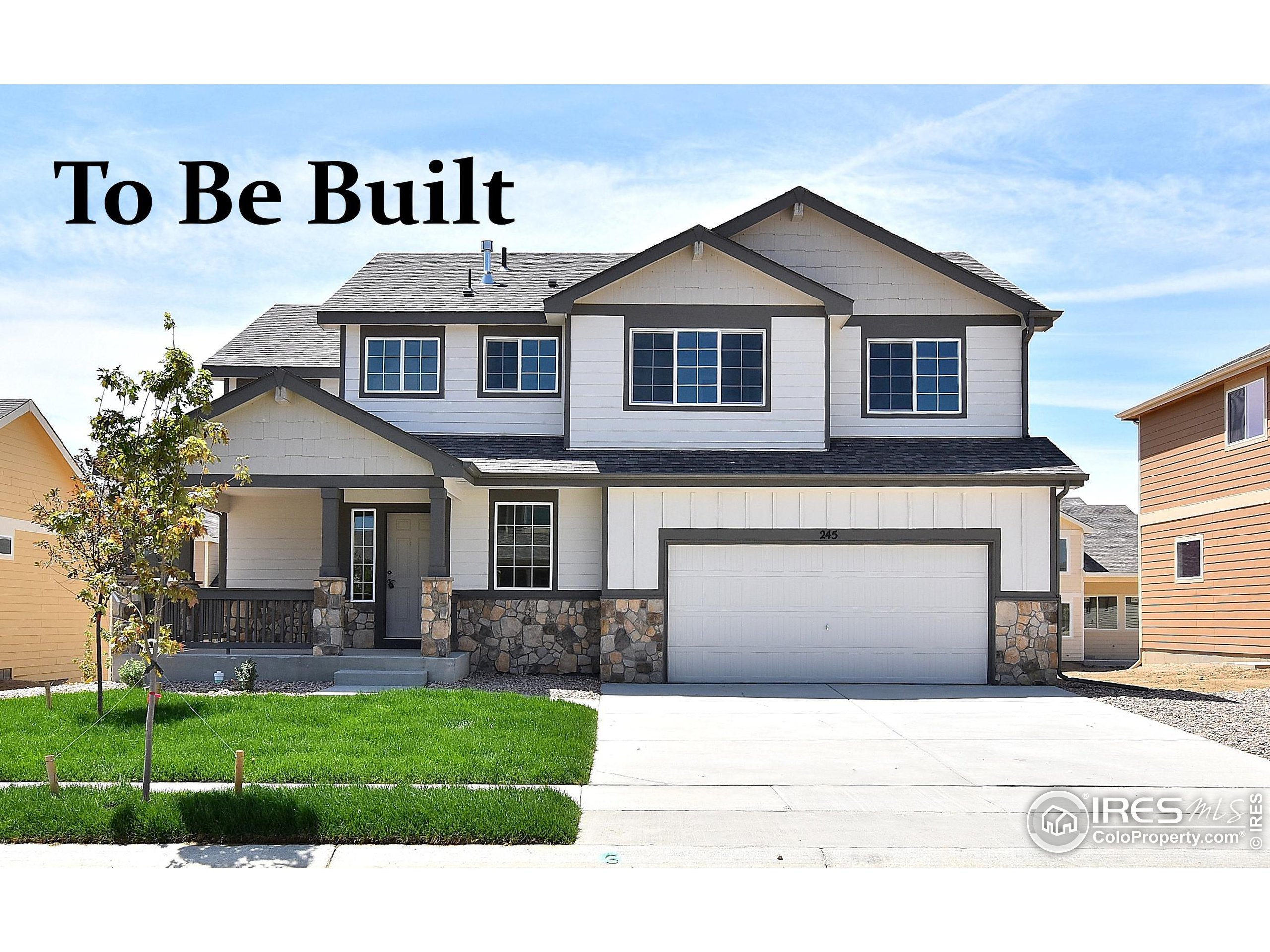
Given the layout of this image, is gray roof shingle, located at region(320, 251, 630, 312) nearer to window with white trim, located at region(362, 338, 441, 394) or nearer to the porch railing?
window with white trim, located at region(362, 338, 441, 394)

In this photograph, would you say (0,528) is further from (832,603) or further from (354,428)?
(832,603)

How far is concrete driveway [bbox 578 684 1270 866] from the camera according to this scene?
7016 mm

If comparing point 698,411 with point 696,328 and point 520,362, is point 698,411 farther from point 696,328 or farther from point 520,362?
point 520,362

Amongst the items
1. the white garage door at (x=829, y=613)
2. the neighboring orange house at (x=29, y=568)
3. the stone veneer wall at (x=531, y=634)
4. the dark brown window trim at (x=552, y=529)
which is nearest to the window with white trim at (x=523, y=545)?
the dark brown window trim at (x=552, y=529)

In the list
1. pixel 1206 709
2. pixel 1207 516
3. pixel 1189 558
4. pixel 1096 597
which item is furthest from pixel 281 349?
pixel 1096 597

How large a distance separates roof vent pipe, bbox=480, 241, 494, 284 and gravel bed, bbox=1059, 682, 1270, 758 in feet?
37.2

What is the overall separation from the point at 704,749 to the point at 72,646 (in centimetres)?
1799

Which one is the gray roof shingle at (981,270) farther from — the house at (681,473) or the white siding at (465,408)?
the white siding at (465,408)

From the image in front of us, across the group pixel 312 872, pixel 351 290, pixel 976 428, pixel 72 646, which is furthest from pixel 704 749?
pixel 72 646

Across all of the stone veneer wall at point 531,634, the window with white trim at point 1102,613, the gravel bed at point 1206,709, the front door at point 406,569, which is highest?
the front door at point 406,569

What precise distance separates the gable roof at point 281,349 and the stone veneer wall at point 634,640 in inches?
250

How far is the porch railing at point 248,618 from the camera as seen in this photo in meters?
15.3

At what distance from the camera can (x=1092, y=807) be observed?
812 centimetres

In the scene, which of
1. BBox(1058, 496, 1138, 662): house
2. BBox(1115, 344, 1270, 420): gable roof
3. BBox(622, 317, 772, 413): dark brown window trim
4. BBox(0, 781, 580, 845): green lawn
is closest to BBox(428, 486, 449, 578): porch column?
BBox(622, 317, 772, 413): dark brown window trim
